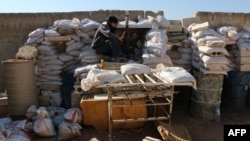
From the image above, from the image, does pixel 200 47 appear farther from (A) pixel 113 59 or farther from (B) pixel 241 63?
(A) pixel 113 59

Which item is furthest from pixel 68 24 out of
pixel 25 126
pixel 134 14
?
pixel 25 126

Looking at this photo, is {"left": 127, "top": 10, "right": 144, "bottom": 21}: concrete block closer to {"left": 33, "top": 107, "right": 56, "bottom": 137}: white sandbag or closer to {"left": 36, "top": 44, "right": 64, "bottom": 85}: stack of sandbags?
{"left": 36, "top": 44, "right": 64, "bottom": 85}: stack of sandbags

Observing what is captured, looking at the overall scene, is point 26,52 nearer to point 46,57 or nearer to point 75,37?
point 46,57

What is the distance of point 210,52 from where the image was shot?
5672 millimetres

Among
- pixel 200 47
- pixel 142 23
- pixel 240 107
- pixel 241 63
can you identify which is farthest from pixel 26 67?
pixel 240 107

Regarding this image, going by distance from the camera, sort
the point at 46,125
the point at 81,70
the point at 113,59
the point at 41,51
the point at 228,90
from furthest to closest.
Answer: the point at 228,90 < the point at 41,51 < the point at 113,59 < the point at 81,70 < the point at 46,125

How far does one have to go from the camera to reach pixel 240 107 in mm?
6742

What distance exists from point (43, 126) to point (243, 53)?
439 cm

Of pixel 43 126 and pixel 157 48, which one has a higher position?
pixel 157 48

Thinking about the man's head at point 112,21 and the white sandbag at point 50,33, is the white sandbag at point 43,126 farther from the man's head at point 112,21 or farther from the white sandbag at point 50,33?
the man's head at point 112,21

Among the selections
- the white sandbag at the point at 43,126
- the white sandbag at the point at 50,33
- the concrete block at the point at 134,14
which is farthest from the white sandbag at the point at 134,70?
the concrete block at the point at 134,14

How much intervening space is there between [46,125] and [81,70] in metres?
1.21

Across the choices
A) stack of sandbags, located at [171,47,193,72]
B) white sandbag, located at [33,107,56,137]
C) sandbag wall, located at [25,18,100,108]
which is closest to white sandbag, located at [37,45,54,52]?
sandbag wall, located at [25,18,100,108]

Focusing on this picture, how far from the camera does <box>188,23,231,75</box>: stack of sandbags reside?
5.71 meters
